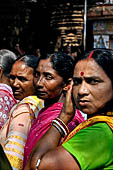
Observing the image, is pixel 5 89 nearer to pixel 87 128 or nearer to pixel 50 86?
pixel 50 86

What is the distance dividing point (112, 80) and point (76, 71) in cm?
24

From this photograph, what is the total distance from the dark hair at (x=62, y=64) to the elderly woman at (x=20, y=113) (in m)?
0.40

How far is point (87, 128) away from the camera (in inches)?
69.5

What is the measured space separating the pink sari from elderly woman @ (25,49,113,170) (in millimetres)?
280

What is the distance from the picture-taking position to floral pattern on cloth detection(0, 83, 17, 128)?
11.5ft

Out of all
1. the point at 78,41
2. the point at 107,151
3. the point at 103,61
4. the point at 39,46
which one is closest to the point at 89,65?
the point at 103,61

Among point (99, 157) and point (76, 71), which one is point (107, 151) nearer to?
point (99, 157)

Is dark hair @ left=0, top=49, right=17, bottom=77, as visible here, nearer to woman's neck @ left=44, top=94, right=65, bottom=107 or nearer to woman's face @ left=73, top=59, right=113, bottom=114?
woman's neck @ left=44, top=94, right=65, bottom=107

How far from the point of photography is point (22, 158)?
2613 mm

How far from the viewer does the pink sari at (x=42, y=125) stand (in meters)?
2.48

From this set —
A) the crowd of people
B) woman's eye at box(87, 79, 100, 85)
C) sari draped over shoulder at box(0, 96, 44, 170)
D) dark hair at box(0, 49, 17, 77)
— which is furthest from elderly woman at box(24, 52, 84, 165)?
dark hair at box(0, 49, 17, 77)

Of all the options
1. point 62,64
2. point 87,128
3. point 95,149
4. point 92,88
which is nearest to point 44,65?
point 62,64

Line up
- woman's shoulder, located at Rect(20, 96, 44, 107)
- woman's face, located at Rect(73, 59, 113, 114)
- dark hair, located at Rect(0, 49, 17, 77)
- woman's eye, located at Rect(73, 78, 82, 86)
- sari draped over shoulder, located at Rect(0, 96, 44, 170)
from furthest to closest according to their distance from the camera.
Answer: dark hair, located at Rect(0, 49, 17, 77)
woman's shoulder, located at Rect(20, 96, 44, 107)
sari draped over shoulder, located at Rect(0, 96, 44, 170)
woman's eye, located at Rect(73, 78, 82, 86)
woman's face, located at Rect(73, 59, 113, 114)

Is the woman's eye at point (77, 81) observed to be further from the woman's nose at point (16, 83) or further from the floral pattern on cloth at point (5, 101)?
the floral pattern on cloth at point (5, 101)
